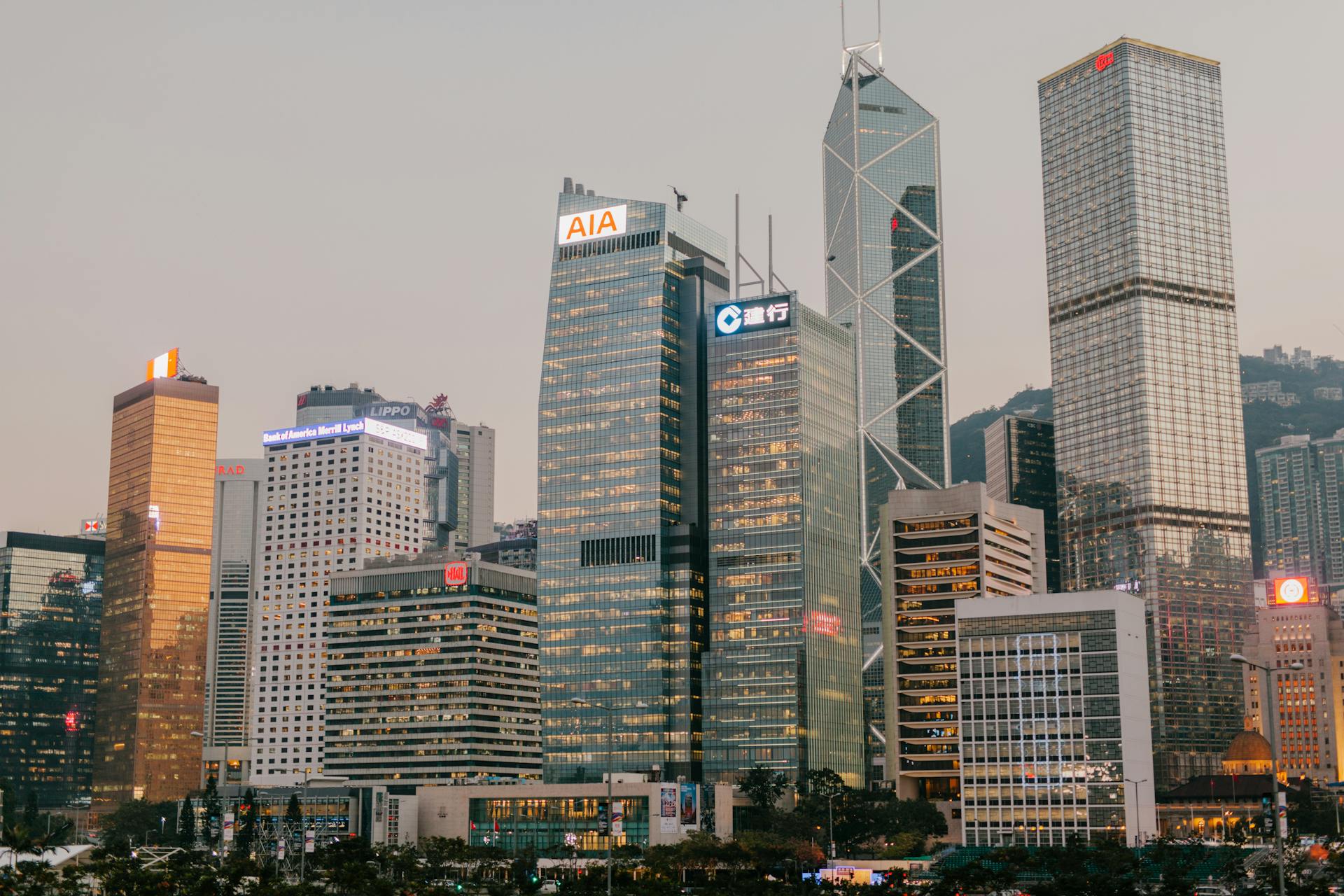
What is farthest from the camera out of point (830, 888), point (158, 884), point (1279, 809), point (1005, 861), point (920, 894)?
point (1005, 861)

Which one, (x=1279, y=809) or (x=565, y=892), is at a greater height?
(x=1279, y=809)

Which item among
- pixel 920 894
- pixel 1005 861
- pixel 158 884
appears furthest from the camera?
pixel 1005 861

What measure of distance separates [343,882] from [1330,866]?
10218 cm

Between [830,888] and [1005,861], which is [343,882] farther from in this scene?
[1005,861]

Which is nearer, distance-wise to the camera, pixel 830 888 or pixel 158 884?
pixel 158 884

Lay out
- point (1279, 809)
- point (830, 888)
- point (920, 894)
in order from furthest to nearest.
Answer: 1. point (830, 888)
2. point (920, 894)
3. point (1279, 809)

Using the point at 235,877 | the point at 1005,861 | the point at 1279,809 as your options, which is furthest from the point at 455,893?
the point at 1279,809

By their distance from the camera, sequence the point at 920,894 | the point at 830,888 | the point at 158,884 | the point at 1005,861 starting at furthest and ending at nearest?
the point at 1005,861 → the point at 830,888 → the point at 920,894 → the point at 158,884

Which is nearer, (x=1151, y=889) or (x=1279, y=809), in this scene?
(x=1279, y=809)

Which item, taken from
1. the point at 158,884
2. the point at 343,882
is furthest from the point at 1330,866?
the point at 158,884

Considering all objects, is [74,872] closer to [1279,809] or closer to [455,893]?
[455,893]

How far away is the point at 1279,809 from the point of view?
102 meters

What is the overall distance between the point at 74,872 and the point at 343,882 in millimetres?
30728

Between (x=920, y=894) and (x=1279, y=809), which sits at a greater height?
(x=1279, y=809)
